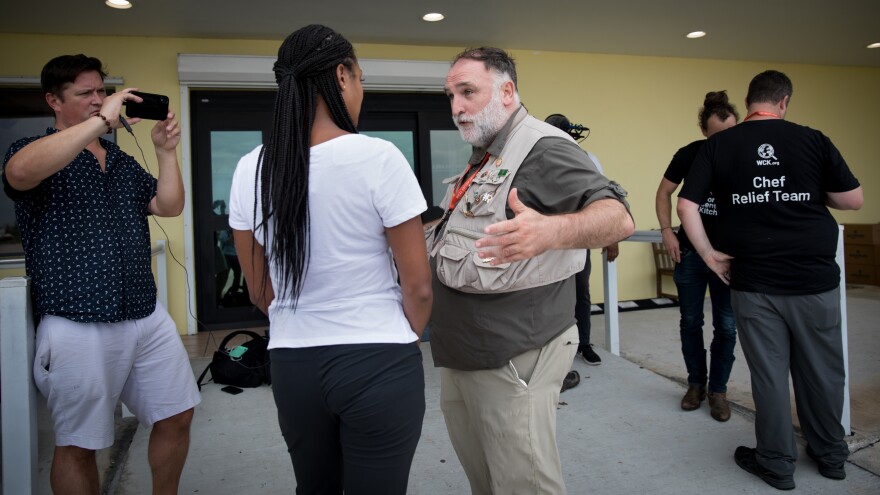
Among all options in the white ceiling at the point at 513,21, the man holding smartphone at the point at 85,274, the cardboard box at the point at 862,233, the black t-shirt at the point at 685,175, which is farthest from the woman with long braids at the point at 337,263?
the cardboard box at the point at 862,233

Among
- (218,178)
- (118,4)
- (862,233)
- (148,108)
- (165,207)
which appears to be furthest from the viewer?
(862,233)

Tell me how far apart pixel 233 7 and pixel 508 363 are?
14.3 ft

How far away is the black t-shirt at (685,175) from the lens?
10.1 ft

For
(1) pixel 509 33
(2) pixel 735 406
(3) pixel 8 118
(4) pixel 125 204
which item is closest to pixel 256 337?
(4) pixel 125 204

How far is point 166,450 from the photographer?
202 centimetres

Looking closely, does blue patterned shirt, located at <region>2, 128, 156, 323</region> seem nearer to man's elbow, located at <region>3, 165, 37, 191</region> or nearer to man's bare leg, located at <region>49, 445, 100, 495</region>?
man's elbow, located at <region>3, 165, 37, 191</region>

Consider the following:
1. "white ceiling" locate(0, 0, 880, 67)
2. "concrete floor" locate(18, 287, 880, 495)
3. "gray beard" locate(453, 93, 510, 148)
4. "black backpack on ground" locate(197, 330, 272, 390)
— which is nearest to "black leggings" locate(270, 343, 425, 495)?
"gray beard" locate(453, 93, 510, 148)

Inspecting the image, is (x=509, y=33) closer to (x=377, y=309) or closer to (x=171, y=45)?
(x=171, y=45)

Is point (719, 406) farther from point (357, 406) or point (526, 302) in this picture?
point (357, 406)

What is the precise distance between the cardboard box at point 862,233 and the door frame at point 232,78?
18.4ft

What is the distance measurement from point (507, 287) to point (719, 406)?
85.8 inches

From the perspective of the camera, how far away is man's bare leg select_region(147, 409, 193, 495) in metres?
2.02

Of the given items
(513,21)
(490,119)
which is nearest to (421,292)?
(490,119)

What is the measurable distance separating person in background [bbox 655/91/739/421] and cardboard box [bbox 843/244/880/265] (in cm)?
574
